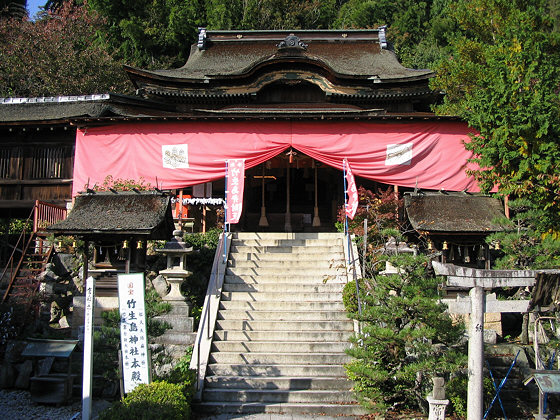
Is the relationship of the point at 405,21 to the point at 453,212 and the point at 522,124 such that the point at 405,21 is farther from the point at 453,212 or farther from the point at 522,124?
the point at 522,124

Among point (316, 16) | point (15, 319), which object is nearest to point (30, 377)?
point (15, 319)

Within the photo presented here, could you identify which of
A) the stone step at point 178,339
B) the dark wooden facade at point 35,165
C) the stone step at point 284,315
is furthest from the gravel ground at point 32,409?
the dark wooden facade at point 35,165

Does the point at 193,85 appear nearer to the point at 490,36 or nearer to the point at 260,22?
the point at 490,36

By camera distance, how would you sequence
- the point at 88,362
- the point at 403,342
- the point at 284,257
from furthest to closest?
1. the point at 284,257
2. the point at 403,342
3. the point at 88,362

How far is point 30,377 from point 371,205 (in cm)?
897

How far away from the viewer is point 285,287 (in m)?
12.6

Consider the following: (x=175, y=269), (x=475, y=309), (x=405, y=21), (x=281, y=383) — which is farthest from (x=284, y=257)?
(x=405, y=21)

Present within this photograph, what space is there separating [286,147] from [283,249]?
12.6 feet

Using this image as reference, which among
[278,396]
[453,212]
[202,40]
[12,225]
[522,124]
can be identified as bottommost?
[278,396]

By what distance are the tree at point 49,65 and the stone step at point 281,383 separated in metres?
19.2

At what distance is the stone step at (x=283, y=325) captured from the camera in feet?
37.2

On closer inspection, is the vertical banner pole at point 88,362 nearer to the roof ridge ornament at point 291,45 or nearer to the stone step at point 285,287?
the stone step at point 285,287

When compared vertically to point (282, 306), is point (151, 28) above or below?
above

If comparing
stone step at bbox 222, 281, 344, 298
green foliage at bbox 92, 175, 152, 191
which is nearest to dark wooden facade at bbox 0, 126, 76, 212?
green foliage at bbox 92, 175, 152, 191
